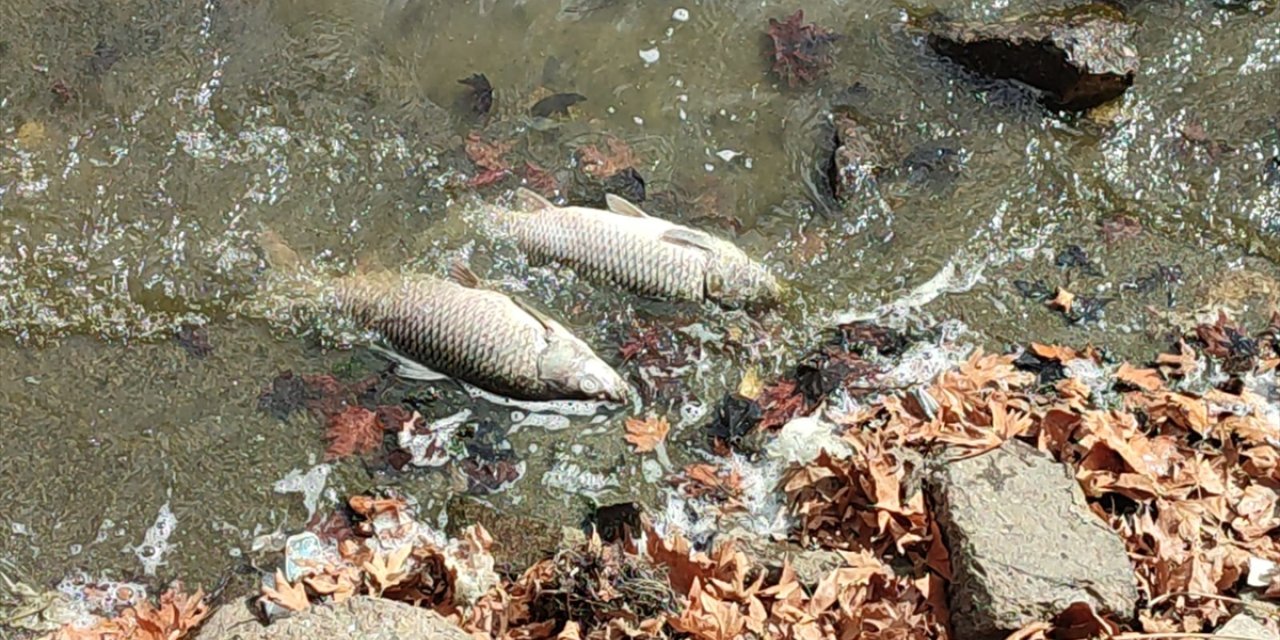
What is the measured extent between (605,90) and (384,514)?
278 centimetres

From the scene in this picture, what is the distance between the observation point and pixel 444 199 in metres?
5.99

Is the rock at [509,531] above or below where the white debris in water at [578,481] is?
below

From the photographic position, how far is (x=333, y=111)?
6.17 m

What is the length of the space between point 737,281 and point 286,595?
267 cm

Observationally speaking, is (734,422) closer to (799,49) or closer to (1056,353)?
(1056,353)

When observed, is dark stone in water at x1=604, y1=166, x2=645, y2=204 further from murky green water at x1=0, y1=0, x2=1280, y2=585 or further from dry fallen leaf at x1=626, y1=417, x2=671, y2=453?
dry fallen leaf at x1=626, y1=417, x2=671, y2=453

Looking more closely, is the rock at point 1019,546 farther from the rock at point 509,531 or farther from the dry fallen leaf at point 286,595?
the dry fallen leaf at point 286,595

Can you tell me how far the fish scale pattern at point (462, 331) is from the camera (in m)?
5.29

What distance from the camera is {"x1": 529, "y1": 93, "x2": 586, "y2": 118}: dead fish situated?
626 centimetres

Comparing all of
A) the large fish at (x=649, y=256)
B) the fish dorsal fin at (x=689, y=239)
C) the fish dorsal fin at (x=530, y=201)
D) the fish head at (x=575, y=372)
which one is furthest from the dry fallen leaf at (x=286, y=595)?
the fish dorsal fin at (x=689, y=239)

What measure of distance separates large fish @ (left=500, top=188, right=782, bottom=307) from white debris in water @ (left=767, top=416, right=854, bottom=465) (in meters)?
0.72

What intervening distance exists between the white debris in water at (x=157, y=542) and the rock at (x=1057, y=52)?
16.4 ft

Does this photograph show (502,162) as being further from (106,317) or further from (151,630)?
(151,630)

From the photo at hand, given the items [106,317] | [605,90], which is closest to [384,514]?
[106,317]
